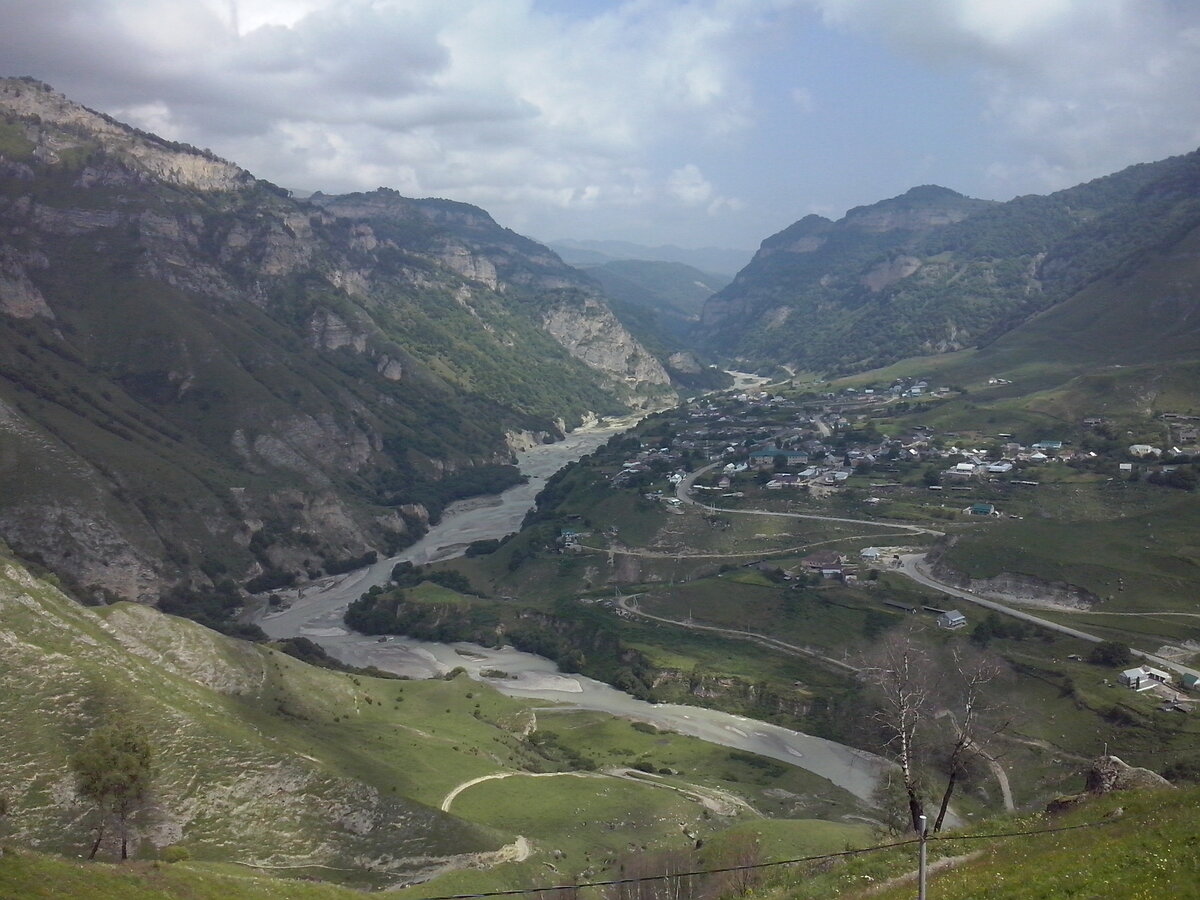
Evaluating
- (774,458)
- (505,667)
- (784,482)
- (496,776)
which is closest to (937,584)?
(784,482)

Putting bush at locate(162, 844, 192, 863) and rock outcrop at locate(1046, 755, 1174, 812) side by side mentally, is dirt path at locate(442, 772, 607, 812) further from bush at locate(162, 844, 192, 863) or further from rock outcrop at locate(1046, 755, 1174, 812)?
rock outcrop at locate(1046, 755, 1174, 812)

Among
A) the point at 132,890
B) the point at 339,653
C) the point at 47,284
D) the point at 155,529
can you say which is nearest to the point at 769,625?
the point at 339,653

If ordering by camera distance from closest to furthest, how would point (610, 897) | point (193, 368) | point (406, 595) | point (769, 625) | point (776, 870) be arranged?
point (776, 870)
point (610, 897)
point (769, 625)
point (406, 595)
point (193, 368)

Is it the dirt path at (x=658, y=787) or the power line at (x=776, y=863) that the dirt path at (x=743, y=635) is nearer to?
the dirt path at (x=658, y=787)

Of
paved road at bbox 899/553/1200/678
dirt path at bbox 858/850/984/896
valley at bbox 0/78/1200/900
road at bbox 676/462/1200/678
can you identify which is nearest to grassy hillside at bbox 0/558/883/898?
valley at bbox 0/78/1200/900

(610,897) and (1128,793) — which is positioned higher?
(1128,793)

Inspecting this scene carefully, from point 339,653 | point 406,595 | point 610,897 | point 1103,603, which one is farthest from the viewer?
point 406,595

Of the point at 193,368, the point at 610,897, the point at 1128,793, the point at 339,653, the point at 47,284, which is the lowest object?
the point at 339,653

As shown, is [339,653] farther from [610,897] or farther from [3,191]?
[3,191]
